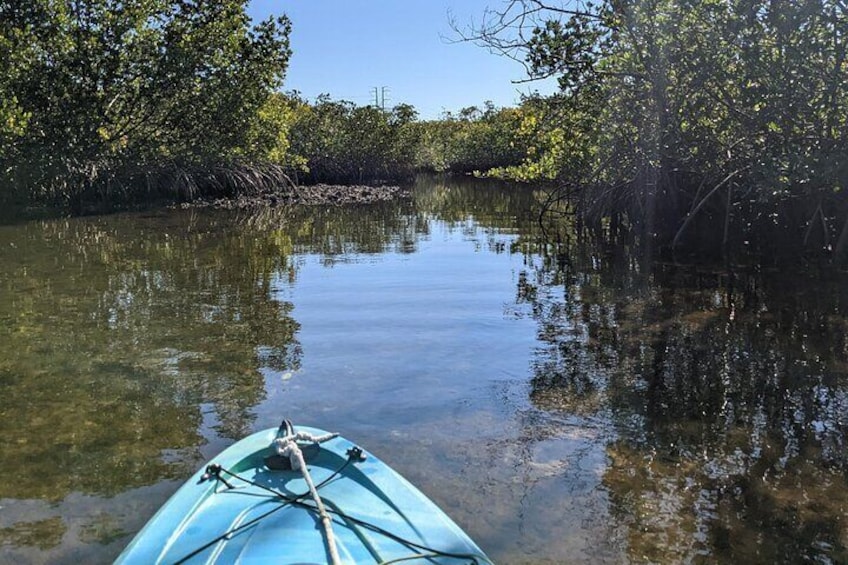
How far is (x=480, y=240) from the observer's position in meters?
15.6

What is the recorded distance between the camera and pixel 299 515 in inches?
113

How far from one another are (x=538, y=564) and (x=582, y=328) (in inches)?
176

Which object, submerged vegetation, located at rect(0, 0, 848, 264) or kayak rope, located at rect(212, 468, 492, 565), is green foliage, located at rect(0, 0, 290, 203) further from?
kayak rope, located at rect(212, 468, 492, 565)

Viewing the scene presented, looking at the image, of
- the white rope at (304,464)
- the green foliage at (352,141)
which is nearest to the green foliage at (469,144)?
the green foliage at (352,141)

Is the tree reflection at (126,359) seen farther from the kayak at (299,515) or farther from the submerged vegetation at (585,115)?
the submerged vegetation at (585,115)

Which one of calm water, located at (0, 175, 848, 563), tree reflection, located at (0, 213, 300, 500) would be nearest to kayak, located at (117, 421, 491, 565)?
calm water, located at (0, 175, 848, 563)

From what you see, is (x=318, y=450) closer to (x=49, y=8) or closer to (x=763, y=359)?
(x=763, y=359)

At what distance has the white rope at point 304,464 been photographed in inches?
99.4

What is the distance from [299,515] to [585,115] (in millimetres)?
11210

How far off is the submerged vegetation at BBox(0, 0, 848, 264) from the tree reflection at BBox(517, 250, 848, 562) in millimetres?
1736

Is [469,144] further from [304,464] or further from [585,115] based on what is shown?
[304,464]

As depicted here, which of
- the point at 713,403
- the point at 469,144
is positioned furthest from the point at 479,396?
the point at 469,144

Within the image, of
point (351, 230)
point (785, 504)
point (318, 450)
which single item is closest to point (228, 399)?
point (318, 450)

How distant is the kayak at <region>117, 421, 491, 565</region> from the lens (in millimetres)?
2576
